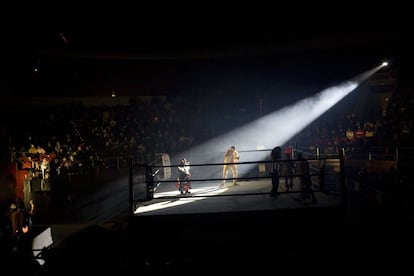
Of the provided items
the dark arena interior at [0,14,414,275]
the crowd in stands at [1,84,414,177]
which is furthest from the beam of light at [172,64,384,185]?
the crowd in stands at [1,84,414,177]

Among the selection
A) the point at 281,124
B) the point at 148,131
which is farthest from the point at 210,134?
the point at 281,124

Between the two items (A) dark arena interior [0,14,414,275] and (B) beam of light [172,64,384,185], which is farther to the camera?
(B) beam of light [172,64,384,185]

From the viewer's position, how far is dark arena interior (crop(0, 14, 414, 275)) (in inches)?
216

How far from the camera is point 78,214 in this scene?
13.6 m

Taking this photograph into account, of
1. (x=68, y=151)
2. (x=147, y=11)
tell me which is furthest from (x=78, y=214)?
(x=147, y=11)

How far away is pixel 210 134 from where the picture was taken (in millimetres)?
17391

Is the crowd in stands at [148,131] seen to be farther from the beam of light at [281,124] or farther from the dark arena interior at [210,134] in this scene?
the beam of light at [281,124]

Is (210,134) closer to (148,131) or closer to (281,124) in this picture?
(148,131)

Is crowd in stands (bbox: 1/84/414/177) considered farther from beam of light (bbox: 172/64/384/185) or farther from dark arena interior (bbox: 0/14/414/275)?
beam of light (bbox: 172/64/384/185)

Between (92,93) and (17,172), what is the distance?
621cm

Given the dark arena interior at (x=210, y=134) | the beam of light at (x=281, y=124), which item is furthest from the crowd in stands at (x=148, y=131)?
the beam of light at (x=281, y=124)

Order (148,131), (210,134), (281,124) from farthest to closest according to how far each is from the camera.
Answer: (281,124) < (210,134) < (148,131)

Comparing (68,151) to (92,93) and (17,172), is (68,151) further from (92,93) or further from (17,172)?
(92,93)

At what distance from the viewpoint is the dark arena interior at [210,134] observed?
18.0ft
